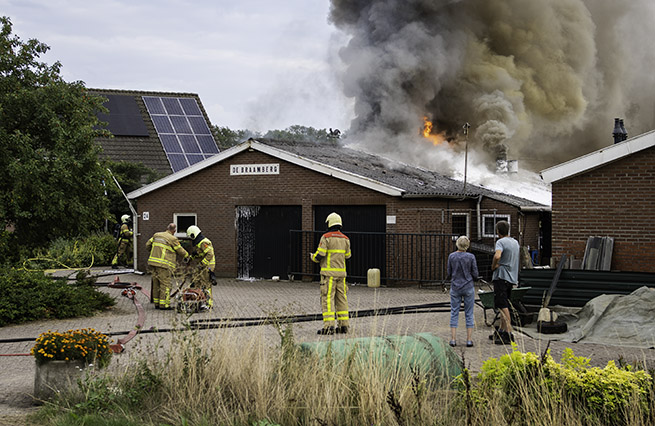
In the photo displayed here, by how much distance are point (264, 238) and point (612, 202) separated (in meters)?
11.0

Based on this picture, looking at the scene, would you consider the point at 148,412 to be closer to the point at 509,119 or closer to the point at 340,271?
the point at 340,271

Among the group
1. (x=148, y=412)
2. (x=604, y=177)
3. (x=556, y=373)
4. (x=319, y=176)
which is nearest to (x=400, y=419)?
(x=556, y=373)

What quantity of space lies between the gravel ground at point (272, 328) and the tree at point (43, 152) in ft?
6.46

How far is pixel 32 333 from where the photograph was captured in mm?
11961

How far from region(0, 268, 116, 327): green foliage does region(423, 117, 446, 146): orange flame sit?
22.0 m

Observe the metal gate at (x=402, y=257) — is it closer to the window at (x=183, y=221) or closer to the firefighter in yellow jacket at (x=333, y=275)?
the window at (x=183, y=221)

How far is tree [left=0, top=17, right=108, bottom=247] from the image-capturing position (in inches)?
518

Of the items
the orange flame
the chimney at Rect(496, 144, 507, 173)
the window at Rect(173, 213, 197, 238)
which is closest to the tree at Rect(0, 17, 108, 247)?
the window at Rect(173, 213, 197, 238)

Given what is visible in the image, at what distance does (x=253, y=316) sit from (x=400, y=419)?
8521 millimetres

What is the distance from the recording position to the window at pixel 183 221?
23.2 meters

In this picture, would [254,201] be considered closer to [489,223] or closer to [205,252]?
[489,223]

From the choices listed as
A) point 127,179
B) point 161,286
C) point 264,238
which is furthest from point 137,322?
point 127,179

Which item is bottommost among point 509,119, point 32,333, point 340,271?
point 32,333

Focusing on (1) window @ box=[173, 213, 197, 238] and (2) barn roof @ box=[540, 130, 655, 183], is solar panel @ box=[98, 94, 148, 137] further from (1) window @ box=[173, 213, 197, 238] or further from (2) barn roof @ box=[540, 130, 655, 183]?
(2) barn roof @ box=[540, 130, 655, 183]
